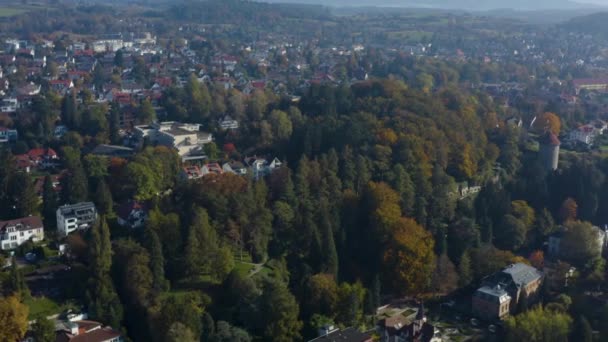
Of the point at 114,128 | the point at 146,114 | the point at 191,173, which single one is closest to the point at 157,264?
the point at 191,173

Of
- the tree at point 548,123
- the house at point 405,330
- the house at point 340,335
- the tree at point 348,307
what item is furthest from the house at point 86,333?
the tree at point 548,123

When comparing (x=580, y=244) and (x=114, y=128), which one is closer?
(x=580, y=244)

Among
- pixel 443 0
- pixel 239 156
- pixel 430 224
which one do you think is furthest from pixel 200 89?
pixel 443 0

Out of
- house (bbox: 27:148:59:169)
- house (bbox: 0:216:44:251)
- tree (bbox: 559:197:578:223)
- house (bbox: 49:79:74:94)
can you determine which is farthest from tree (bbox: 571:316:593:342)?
house (bbox: 49:79:74:94)

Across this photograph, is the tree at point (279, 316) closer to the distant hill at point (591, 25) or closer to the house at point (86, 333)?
the house at point (86, 333)

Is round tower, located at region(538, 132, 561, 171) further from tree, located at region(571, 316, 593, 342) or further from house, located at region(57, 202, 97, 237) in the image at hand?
house, located at region(57, 202, 97, 237)

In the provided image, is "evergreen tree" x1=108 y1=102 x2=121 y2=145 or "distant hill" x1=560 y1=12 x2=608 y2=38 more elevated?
"distant hill" x1=560 y1=12 x2=608 y2=38

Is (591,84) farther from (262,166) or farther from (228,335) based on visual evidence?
(228,335)
